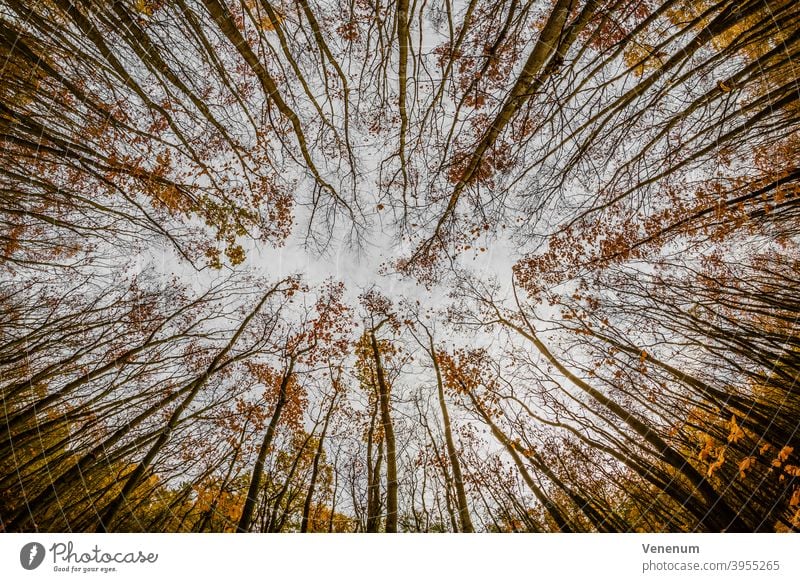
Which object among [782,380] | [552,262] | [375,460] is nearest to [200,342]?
[375,460]

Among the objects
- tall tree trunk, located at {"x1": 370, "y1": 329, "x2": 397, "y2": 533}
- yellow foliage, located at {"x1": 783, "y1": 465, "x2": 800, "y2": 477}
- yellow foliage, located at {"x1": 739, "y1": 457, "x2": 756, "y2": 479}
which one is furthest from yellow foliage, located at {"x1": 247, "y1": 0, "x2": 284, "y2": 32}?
yellow foliage, located at {"x1": 783, "y1": 465, "x2": 800, "y2": 477}

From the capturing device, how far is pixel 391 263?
20.6 feet

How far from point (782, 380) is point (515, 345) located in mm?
3757

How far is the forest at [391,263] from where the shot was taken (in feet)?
15.5

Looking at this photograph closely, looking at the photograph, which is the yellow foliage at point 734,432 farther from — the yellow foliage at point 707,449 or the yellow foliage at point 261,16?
the yellow foliage at point 261,16

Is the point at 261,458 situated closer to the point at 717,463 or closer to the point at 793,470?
the point at 717,463

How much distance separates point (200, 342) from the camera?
5621 mm
